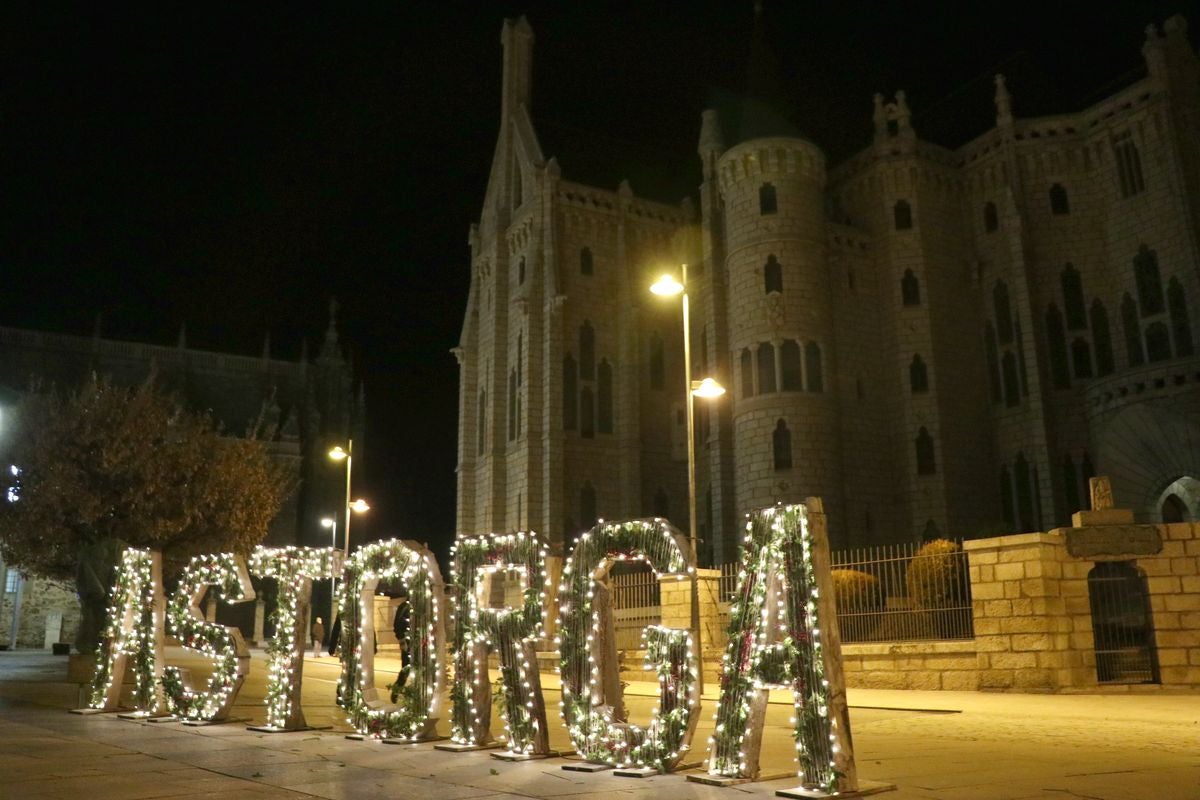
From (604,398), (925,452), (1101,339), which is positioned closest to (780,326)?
(925,452)

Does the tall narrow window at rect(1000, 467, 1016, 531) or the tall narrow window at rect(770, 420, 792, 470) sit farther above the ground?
the tall narrow window at rect(770, 420, 792, 470)

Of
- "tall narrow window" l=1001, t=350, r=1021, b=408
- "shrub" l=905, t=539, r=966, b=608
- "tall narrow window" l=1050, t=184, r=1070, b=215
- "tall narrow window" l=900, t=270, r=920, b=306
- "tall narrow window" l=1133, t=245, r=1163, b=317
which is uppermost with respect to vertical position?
"tall narrow window" l=1050, t=184, r=1070, b=215

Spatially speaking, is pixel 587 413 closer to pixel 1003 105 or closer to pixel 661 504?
pixel 661 504

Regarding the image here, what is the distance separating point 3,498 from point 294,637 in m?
13.9

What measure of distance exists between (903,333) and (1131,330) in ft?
24.3

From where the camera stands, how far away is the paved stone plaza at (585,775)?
23.9ft

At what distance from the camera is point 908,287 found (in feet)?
120

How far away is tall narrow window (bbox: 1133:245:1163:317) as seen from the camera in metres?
32.2

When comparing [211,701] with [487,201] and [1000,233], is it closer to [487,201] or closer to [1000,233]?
[1000,233]

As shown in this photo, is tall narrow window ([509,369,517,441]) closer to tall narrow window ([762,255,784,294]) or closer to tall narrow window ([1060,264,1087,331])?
tall narrow window ([762,255,784,294])

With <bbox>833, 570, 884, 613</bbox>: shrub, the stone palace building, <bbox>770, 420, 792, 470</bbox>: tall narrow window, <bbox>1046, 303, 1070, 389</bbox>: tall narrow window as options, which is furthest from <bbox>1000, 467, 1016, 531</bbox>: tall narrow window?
<bbox>833, 570, 884, 613</bbox>: shrub

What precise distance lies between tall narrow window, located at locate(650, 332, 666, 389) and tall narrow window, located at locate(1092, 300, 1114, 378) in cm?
1733

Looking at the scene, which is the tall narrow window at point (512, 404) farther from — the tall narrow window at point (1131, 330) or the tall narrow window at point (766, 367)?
the tall narrow window at point (1131, 330)

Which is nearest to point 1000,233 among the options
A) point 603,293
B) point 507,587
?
point 603,293
